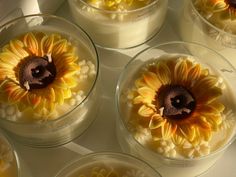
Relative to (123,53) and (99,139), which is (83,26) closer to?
(123,53)

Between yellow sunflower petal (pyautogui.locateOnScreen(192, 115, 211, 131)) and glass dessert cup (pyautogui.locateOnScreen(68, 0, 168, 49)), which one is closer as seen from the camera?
yellow sunflower petal (pyautogui.locateOnScreen(192, 115, 211, 131))

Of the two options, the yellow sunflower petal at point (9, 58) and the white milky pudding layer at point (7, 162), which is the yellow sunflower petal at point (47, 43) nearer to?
the yellow sunflower petal at point (9, 58)

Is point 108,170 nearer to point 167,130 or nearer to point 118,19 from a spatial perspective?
point 167,130

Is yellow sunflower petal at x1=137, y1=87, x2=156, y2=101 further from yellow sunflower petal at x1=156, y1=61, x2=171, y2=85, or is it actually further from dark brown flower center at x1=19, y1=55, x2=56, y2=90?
dark brown flower center at x1=19, y1=55, x2=56, y2=90

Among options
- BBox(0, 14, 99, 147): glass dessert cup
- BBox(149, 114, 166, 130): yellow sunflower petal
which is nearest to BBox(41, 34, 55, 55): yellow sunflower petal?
BBox(0, 14, 99, 147): glass dessert cup

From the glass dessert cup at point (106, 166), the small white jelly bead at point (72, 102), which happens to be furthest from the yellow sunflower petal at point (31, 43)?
the glass dessert cup at point (106, 166)

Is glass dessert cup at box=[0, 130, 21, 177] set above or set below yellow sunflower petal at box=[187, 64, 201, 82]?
below
